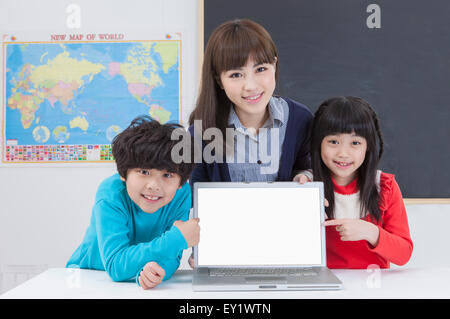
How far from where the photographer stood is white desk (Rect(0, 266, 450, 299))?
2.57 feet

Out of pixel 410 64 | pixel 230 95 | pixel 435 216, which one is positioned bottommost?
pixel 435 216

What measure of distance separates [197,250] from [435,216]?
1.42m

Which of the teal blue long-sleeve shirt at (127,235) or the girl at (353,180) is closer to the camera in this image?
the teal blue long-sleeve shirt at (127,235)

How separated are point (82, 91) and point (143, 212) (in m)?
1.15

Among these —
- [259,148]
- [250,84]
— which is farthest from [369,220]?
[250,84]

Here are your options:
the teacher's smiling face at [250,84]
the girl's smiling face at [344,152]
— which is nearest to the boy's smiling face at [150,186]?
the teacher's smiling face at [250,84]

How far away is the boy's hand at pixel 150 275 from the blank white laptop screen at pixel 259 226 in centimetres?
13

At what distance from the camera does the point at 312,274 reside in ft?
2.98

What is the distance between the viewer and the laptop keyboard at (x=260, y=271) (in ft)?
2.98

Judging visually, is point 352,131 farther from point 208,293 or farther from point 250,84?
point 208,293

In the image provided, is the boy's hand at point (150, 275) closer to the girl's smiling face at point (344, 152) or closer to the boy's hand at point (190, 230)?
the boy's hand at point (190, 230)

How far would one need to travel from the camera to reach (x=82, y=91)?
6.44 feet
